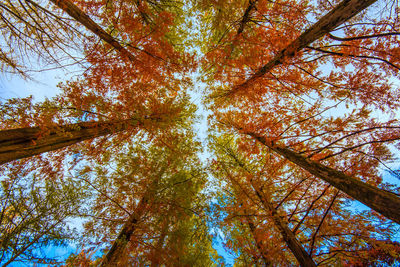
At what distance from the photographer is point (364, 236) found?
2941mm

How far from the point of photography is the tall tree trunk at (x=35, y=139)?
77.4 inches

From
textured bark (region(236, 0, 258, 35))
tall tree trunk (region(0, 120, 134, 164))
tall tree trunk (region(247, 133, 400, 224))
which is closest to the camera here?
tall tree trunk (region(247, 133, 400, 224))

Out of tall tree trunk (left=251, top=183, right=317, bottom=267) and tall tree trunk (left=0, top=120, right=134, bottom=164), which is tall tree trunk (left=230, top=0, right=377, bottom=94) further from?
tall tree trunk (left=0, top=120, right=134, bottom=164)

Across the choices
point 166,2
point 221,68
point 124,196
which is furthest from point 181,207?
point 166,2

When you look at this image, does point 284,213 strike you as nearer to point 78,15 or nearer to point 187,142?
point 187,142

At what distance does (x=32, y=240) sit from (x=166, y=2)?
9077mm

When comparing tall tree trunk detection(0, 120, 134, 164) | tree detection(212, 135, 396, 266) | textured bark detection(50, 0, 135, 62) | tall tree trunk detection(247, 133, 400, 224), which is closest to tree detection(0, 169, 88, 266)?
tall tree trunk detection(0, 120, 134, 164)

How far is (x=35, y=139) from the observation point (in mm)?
2305

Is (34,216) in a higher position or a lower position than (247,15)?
lower

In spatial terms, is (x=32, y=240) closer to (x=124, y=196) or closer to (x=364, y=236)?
(x=124, y=196)

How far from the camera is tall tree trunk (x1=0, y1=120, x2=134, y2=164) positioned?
6.45 ft

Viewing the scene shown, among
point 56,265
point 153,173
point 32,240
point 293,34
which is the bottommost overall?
point 56,265

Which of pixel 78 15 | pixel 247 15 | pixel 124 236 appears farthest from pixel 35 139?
pixel 247 15

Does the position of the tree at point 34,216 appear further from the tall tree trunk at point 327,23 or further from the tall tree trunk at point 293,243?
the tall tree trunk at point 327,23
